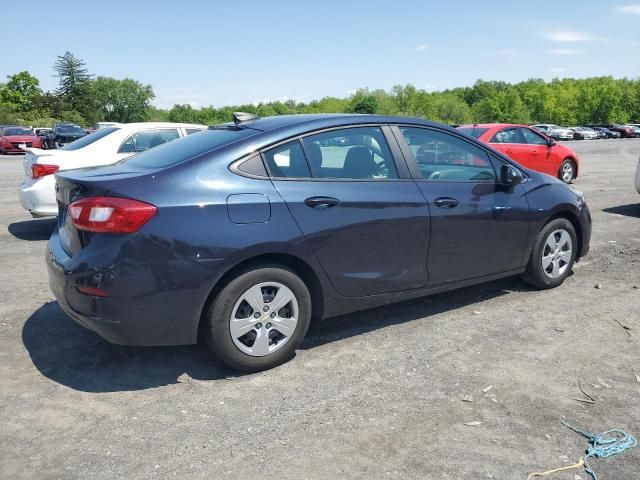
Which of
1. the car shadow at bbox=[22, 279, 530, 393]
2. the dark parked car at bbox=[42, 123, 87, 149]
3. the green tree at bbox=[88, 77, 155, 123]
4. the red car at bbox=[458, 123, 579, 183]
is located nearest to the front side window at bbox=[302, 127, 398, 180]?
the car shadow at bbox=[22, 279, 530, 393]

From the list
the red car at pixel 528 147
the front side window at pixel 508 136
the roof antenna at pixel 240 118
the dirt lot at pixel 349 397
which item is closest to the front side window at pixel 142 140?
the dirt lot at pixel 349 397

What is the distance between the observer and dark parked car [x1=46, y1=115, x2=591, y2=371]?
3332mm

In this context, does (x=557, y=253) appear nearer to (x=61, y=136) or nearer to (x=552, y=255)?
(x=552, y=255)

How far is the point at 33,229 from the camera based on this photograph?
28.0ft

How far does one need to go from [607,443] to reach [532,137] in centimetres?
1221

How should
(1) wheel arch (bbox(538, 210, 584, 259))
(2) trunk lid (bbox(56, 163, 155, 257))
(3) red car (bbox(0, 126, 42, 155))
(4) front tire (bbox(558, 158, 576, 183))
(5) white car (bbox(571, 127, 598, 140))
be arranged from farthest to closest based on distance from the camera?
(5) white car (bbox(571, 127, 598, 140)) → (3) red car (bbox(0, 126, 42, 155)) → (4) front tire (bbox(558, 158, 576, 183)) → (1) wheel arch (bbox(538, 210, 584, 259)) → (2) trunk lid (bbox(56, 163, 155, 257))

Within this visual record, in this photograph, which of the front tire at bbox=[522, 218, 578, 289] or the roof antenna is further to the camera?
the front tire at bbox=[522, 218, 578, 289]

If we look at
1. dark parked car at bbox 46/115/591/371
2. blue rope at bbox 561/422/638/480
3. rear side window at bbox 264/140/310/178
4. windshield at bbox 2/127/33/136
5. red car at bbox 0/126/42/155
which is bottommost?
blue rope at bbox 561/422/638/480

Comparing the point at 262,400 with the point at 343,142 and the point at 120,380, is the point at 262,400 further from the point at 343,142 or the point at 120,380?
the point at 343,142

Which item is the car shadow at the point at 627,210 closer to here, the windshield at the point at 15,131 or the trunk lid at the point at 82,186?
the trunk lid at the point at 82,186

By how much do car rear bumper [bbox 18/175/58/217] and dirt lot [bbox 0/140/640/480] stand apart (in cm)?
267

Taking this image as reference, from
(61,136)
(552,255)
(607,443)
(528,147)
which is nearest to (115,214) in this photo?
(607,443)

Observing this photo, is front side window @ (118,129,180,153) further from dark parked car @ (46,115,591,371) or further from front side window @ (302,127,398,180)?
front side window @ (302,127,398,180)

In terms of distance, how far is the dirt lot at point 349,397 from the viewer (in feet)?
9.09
